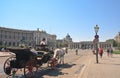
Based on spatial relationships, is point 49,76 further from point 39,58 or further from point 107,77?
point 107,77

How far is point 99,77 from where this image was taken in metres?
15.2

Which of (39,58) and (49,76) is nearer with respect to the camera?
(49,76)

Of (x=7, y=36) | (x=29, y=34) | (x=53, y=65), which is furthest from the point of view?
(x=29, y=34)

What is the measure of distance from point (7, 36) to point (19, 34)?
12.0 meters

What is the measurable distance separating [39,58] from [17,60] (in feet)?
10.8

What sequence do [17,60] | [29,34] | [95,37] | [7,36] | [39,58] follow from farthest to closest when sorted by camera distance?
[29,34] < [7,36] < [95,37] < [39,58] < [17,60]

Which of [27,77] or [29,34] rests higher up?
[29,34]

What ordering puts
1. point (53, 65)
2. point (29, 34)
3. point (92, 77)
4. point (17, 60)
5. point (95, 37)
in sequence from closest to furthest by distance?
1. point (17, 60)
2. point (92, 77)
3. point (53, 65)
4. point (95, 37)
5. point (29, 34)

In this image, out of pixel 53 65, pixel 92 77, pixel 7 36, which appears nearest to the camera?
pixel 92 77

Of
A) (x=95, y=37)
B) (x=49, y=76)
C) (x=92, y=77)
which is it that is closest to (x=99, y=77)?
(x=92, y=77)

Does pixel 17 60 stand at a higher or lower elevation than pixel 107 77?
higher

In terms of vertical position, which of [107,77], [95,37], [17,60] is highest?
[95,37]

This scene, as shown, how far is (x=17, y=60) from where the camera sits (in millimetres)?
13961

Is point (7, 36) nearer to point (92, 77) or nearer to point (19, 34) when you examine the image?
point (19, 34)
